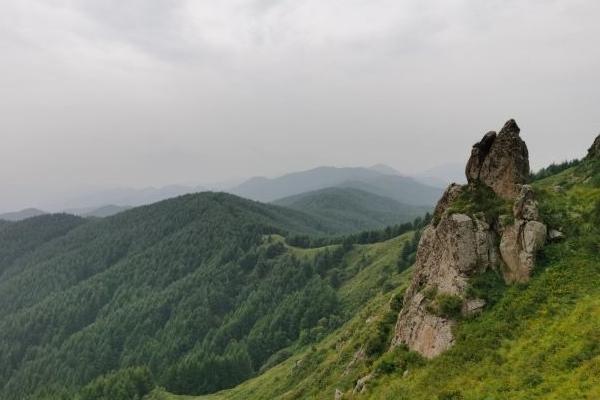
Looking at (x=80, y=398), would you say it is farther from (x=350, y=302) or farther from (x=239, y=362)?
(x=350, y=302)

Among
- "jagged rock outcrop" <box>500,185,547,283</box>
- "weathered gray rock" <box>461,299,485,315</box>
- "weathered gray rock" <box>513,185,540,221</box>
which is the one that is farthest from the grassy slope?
"weathered gray rock" <box>513,185,540,221</box>

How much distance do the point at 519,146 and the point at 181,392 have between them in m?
134

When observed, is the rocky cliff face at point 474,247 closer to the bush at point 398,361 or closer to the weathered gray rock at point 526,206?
the weathered gray rock at point 526,206

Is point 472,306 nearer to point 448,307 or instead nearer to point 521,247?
point 448,307

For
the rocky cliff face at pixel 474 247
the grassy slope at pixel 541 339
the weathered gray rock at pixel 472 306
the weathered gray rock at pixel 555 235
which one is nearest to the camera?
the grassy slope at pixel 541 339

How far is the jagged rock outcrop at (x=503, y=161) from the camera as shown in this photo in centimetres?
3928

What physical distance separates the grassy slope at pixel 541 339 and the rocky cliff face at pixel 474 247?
142 centimetres

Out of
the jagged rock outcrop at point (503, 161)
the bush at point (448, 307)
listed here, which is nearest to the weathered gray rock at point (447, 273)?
the bush at point (448, 307)

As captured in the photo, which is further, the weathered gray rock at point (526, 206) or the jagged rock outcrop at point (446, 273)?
the weathered gray rock at point (526, 206)

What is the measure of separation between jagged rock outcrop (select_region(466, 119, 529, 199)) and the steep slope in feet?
8.09

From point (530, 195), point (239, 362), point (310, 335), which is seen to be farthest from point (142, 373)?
point (530, 195)

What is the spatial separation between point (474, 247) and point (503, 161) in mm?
9096

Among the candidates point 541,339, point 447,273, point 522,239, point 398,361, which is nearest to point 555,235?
point 522,239

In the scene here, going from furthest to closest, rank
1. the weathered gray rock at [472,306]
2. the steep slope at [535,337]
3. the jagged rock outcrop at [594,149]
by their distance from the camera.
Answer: the jagged rock outcrop at [594,149], the weathered gray rock at [472,306], the steep slope at [535,337]
